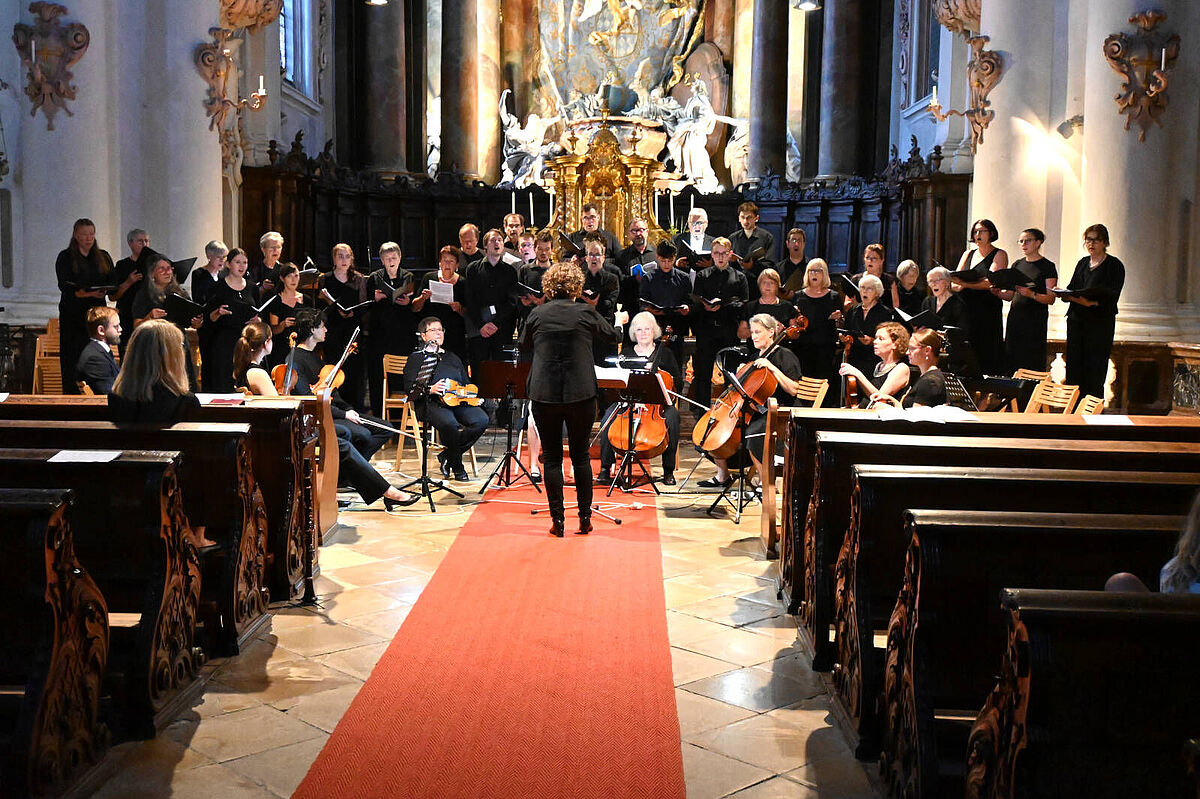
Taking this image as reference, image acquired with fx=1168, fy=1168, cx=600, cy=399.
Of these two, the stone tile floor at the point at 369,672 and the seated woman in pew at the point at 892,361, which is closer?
the stone tile floor at the point at 369,672

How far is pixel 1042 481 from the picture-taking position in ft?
12.8

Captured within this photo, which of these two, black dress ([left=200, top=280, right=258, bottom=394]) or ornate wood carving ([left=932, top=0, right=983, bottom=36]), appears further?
ornate wood carving ([left=932, top=0, right=983, bottom=36])

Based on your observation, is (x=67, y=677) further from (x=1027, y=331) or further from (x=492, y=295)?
(x=1027, y=331)

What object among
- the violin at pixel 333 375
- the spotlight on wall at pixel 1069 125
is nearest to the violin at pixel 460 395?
the violin at pixel 333 375

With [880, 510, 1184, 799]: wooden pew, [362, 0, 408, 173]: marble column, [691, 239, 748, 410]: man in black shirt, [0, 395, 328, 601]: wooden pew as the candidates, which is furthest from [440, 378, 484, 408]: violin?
[362, 0, 408, 173]: marble column

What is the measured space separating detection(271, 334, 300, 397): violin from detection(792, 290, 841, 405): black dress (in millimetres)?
4061

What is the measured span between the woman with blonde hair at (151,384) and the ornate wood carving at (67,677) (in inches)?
54.0

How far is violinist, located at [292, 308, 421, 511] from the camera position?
732cm

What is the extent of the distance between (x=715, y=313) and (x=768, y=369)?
235 cm

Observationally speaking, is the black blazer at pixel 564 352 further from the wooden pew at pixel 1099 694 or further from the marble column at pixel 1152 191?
the marble column at pixel 1152 191

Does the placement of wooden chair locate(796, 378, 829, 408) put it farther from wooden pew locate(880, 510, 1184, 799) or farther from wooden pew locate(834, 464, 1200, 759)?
wooden pew locate(880, 510, 1184, 799)

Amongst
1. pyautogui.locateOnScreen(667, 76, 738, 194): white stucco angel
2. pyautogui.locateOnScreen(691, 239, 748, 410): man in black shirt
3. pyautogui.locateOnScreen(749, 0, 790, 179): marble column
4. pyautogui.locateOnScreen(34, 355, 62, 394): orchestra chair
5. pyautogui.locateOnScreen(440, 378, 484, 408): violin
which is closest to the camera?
pyautogui.locateOnScreen(440, 378, 484, 408): violin

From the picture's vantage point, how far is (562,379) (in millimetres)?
6684

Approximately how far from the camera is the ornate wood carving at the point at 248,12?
1244 centimetres
